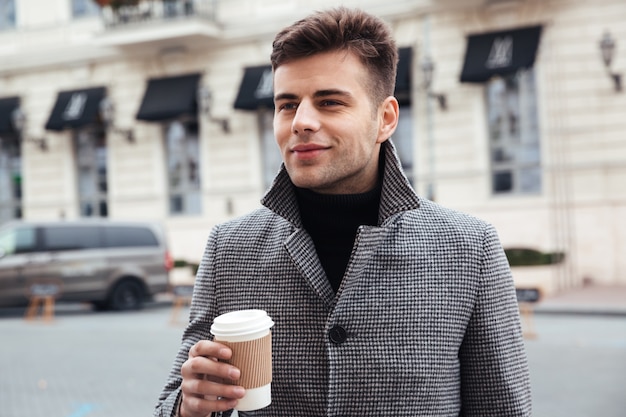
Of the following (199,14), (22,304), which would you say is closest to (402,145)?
(199,14)

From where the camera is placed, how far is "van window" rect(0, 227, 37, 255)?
51.2 feet

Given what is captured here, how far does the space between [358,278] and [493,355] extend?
0.39 metres

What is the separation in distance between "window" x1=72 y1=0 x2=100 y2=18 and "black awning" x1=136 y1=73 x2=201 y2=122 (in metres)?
3.34

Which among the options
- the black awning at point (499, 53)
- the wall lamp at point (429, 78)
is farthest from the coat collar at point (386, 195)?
the wall lamp at point (429, 78)

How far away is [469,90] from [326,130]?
639 inches

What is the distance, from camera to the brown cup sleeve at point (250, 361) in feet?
5.64

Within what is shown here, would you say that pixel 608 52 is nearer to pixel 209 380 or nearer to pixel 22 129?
pixel 209 380

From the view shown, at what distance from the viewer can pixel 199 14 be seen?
2022 cm

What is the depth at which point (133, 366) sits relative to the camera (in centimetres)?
981

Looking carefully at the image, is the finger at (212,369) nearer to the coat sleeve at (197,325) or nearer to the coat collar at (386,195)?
the coat sleeve at (197,325)

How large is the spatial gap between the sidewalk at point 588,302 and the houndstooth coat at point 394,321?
12.0 m

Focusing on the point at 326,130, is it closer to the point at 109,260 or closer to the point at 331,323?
the point at 331,323

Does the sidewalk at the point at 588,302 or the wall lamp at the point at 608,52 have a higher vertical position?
the wall lamp at the point at 608,52

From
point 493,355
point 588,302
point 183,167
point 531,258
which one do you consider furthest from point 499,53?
point 493,355
